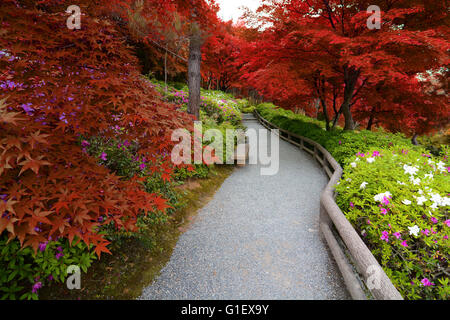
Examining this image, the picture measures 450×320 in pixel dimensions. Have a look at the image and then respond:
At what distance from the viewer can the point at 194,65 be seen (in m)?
6.47

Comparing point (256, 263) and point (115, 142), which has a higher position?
point (115, 142)

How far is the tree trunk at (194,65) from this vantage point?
586cm

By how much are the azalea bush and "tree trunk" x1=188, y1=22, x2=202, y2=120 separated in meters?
4.89

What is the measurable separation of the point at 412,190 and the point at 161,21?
271 inches

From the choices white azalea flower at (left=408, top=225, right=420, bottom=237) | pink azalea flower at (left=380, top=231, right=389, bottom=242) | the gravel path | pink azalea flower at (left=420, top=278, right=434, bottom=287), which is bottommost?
the gravel path

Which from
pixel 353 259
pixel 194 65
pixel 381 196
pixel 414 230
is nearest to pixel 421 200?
pixel 381 196

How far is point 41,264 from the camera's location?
7.09 ft

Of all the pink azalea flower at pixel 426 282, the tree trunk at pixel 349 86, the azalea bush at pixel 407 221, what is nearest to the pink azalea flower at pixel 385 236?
the azalea bush at pixel 407 221

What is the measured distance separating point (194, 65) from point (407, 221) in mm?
6176

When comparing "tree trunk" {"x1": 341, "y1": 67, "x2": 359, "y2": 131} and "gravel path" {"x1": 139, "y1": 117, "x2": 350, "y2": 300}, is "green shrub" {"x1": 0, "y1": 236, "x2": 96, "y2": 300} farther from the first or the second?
Answer: "tree trunk" {"x1": 341, "y1": 67, "x2": 359, "y2": 131}

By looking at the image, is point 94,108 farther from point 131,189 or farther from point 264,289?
point 264,289

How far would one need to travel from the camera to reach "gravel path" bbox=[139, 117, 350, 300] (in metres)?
2.72

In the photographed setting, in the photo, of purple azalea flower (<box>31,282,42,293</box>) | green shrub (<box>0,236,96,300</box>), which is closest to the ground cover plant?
green shrub (<box>0,236,96,300</box>)
